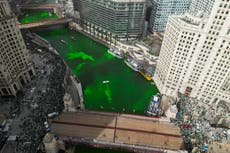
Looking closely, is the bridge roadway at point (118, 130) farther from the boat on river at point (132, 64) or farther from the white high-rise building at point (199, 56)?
the boat on river at point (132, 64)

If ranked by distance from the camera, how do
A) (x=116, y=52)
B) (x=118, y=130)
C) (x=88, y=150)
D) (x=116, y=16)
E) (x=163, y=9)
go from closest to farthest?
(x=118, y=130), (x=88, y=150), (x=116, y=16), (x=116, y=52), (x=163, y=9)

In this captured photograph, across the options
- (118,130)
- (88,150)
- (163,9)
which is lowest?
(88,150)

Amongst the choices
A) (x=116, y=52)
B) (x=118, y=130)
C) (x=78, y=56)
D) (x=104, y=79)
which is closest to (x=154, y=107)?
(x=118, y=130)

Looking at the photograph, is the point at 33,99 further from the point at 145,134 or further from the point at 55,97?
the point at 145,134

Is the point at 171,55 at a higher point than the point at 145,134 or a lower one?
higher

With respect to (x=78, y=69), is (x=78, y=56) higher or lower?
higher

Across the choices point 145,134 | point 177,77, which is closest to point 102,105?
point 145,134

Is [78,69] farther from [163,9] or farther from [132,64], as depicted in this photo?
[163,9]
